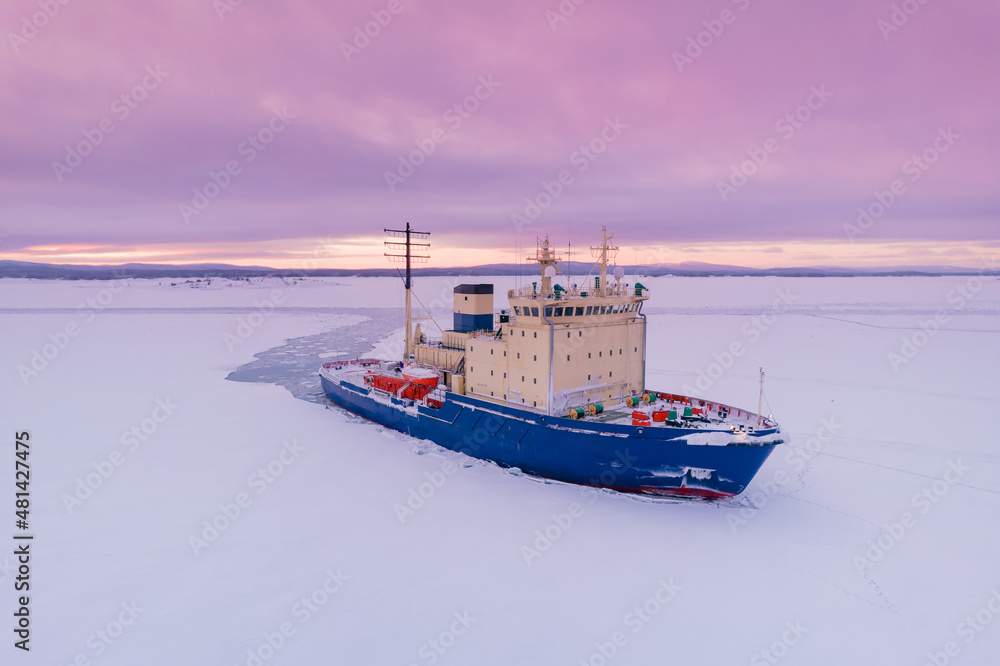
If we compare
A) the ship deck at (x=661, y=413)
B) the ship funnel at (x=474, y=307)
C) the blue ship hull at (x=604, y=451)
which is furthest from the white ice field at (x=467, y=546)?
the ship funnel at (x=474, y=307)

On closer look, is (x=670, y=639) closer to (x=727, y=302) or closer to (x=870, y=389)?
(x=870, y=389)

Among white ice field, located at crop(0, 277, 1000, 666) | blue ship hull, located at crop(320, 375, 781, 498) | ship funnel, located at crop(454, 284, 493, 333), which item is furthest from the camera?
ship funnel, located at crop(454, 284, 493, 333)

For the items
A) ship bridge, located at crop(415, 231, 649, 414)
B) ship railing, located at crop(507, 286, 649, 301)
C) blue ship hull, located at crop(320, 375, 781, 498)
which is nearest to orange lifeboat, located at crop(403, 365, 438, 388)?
ship bridge, located at crop(415, 231, 649, 414)

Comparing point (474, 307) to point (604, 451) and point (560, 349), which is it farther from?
point (604, 451)

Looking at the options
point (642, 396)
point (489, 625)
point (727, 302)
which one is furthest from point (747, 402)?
point (727, 302)

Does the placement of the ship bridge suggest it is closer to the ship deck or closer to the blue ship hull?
the ship deck

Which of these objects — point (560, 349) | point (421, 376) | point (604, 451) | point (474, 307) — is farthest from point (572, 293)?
point (421, 376)
